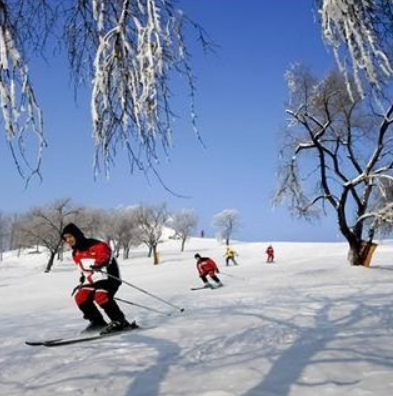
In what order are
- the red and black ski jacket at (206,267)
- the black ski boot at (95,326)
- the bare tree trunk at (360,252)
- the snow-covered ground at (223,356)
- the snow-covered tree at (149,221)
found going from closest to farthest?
the snow-covered ground at (223,356), the black ski boot at (95,326), the red and black ski jacket at (206,267), the bare tree trunk at (360,252), the snow-covered tree at (149,221)

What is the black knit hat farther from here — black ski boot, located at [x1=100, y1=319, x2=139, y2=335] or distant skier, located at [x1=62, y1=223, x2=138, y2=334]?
black ski boot, located at [x1=100, y1=319, x2=139, y2=335]

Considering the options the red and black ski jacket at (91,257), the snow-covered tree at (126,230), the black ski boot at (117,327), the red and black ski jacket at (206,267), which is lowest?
the black ski boot at (117,327)

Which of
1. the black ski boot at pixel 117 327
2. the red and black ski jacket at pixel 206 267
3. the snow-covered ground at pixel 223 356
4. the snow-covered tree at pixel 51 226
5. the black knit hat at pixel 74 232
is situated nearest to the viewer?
the snow-covered ground at pixel 223 356

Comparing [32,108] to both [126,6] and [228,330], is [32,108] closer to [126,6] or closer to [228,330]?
[126,6]

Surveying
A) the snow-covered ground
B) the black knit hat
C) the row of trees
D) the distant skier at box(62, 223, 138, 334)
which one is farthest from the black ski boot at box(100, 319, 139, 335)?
the row of trees

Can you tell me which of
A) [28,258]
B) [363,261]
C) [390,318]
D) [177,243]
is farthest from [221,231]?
[390,318]

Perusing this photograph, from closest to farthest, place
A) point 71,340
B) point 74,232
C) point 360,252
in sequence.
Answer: point 71,340 → point 74,232 → point 360,252

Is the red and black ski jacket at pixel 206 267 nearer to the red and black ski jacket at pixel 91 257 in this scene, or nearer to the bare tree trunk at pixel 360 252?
the bare tree trunk at pixel 360 252

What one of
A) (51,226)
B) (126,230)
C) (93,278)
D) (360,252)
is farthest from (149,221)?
(93,278)

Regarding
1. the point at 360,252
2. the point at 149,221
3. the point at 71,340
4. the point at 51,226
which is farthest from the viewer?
the point at 149,221

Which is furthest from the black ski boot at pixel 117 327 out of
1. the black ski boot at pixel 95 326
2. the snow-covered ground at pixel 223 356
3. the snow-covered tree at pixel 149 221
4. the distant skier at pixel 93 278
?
the snow-covered tree at pixel 149 221

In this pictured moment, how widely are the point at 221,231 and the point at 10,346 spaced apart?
102 metres

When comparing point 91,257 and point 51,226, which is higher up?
point 51,226

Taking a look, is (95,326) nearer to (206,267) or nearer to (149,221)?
(206,267)
